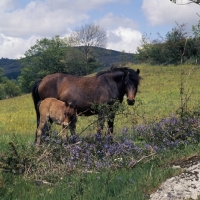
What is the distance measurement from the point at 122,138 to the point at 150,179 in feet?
11.2

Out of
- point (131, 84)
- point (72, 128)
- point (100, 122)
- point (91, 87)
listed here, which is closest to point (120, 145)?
point (100, 122)

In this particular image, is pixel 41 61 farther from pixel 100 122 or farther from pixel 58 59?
pixel 100 122

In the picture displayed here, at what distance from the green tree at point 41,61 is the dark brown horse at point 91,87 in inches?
3238

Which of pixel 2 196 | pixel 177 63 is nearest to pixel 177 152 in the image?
pixel 2 196

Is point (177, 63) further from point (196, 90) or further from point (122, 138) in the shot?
point (122, 138)

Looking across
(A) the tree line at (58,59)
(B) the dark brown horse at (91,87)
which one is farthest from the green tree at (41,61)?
(B) the dark brown horse at (91,87)

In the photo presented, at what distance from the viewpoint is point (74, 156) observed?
723 centimetres

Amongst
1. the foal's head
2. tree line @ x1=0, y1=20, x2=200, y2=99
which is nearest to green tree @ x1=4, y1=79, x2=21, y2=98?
tree line @ x1=0, y1=20, x2=200, y2=99

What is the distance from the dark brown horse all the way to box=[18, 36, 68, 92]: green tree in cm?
8224

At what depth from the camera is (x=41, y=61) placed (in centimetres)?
9931

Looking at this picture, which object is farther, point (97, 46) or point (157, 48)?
point (97, 46)

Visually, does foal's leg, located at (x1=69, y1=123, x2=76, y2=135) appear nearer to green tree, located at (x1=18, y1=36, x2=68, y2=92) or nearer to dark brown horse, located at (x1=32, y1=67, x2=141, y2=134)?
dark brown horse, located at (x1=32, y1=67, x2=141, y2=134)

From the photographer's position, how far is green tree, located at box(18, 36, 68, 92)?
97906 mm

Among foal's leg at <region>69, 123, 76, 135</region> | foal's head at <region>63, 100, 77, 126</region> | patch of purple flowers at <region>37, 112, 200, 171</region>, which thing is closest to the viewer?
patch of purple flowers at <region>37, 112, 200, 171</region>
